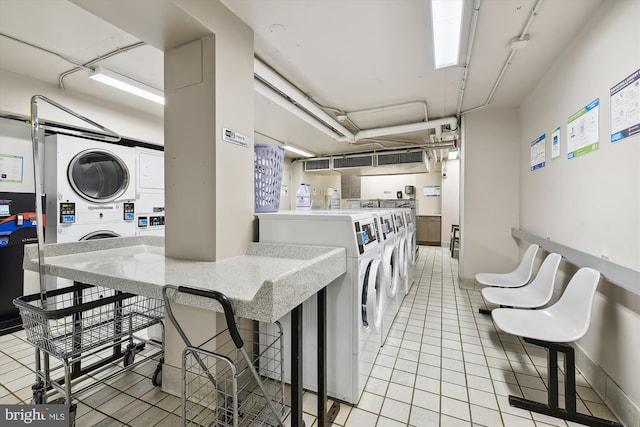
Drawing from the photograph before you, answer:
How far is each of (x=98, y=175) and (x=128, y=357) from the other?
2.50m

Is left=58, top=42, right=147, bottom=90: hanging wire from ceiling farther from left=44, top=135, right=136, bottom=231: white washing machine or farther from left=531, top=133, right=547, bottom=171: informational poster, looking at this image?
left=531, top=133, right=547, bottom=171: informational poster

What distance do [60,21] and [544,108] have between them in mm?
4444

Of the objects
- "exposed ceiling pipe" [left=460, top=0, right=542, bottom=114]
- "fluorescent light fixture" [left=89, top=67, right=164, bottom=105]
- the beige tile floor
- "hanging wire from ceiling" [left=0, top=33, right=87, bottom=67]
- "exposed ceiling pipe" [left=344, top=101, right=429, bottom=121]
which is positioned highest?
"exposed ceiling pipe" [left=344, top=101, right=429, bottom=121]

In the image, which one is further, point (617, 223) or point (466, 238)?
point (466, 238)

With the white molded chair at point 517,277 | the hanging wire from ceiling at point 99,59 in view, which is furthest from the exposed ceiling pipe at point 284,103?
the white molded chair at point 517,277

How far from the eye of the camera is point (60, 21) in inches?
81.7

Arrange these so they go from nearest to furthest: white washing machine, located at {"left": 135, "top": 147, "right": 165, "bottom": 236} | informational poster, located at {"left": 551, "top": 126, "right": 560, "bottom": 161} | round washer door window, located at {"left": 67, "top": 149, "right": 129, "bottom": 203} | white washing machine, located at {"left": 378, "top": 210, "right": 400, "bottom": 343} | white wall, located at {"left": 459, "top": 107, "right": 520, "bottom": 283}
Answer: white washing machine, located at {"left": 378, "top": 210, "right": 400, "bottom": 343}, informational poster, located at {"left": 551, "top": 126, "right": 560, "bottom": 161}, round washer door window, located at {"left": 67, "top": 149, "right": 129, "bottom": 203}, white washing machine, located at {"left": 135, "top": 147, "right": 165, "bottom": 236}, white wall, located at {"left": 459, "top": 107, "right": 520, "bottom": 283}

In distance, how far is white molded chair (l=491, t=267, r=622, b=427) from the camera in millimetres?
1658

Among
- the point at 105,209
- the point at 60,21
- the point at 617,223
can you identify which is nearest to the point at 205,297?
the point at 617,223

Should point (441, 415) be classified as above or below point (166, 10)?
below

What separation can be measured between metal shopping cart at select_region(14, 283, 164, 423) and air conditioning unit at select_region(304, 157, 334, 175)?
550 cm

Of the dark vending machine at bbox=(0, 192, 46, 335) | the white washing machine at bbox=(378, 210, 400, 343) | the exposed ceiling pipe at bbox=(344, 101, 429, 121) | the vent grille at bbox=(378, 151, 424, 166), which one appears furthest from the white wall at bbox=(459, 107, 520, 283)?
the dark vending machine at bbox=(0, 192, 46, 335)

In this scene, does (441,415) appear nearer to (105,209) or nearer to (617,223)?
(617,223)

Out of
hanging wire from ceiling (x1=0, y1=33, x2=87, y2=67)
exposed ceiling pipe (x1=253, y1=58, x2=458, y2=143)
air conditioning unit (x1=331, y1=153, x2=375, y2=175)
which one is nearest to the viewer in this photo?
hanging wire from ceiling (x1=0, y1=33, x2=87, y2=67)
